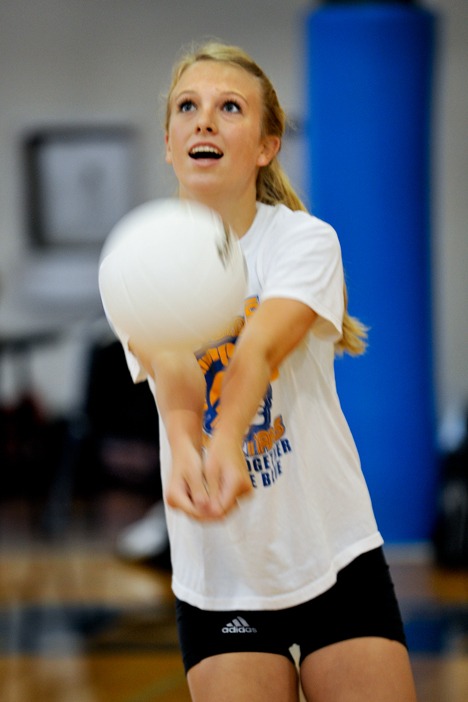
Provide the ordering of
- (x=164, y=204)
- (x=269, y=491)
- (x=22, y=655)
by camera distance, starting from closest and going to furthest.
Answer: (x=164, y=204), (x=269, y=491), (x=22, y=655)

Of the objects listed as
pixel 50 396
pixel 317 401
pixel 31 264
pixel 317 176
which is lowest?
pixel 50 396

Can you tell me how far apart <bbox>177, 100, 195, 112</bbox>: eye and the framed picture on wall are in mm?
6711

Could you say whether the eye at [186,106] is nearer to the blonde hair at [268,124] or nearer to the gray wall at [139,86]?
the blonde hair at [268,124]

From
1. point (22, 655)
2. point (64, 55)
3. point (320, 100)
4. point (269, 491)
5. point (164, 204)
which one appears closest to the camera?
point (164, 204)

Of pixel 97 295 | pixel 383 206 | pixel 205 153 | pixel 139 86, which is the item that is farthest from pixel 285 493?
pixel 139 86

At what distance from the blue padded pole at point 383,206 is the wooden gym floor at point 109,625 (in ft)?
1.58

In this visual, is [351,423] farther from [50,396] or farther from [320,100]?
[50,396]

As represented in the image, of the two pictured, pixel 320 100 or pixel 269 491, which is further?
pixel 320 100

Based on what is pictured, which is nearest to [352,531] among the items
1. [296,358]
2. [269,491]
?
[269,491]

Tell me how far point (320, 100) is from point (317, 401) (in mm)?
4079

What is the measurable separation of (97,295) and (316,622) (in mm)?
6631

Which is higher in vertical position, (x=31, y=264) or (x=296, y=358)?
(x=296, y=358)

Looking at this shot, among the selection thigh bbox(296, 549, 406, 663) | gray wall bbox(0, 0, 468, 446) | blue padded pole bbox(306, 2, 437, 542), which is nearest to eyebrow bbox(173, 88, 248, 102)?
thigh bbox(296, 549, 406, 663)

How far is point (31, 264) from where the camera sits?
8656 millimetres
